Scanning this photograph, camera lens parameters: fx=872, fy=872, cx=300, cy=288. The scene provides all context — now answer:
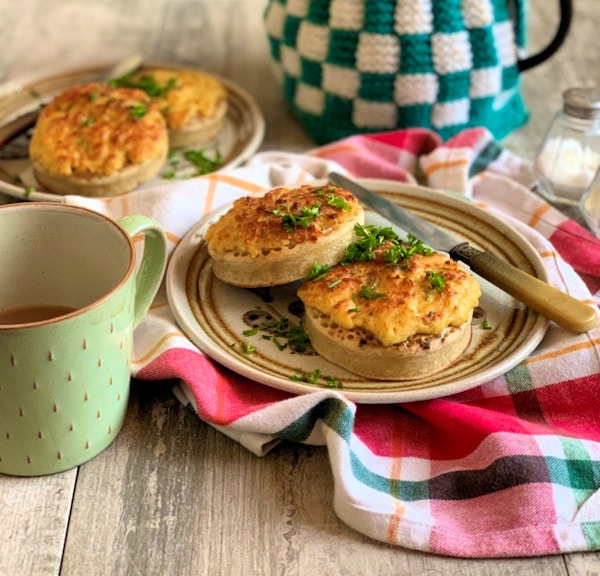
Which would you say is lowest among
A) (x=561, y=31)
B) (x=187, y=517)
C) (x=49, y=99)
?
(x=49, y=99)

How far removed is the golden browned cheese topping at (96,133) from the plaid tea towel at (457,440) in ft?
1.31

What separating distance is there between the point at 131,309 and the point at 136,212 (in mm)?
443

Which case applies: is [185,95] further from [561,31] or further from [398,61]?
[561,31]

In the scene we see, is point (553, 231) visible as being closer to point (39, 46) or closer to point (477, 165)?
point (477, 165)

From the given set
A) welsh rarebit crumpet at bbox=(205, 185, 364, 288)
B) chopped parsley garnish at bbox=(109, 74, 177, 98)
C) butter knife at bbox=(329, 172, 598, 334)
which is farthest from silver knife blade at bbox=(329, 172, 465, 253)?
chopped parsley garnish at bbox=(109, 74, 177, 98)

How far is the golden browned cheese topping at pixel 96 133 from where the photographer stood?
5.39 ft

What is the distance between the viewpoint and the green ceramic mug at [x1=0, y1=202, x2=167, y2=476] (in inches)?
39.9

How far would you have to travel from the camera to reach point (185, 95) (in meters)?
1.89

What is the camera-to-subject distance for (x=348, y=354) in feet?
3.90

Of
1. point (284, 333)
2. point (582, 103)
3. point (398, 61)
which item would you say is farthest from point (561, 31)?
point (284, 333)

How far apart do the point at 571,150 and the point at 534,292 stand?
598mm

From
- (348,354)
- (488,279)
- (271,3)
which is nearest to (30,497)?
(348,354)

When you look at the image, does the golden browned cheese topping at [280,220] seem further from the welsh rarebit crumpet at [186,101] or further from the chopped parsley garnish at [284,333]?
the welsh rarebit crumpet at [186,101]

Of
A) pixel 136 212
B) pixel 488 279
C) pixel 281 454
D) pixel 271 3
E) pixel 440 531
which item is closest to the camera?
pixel 440 531
